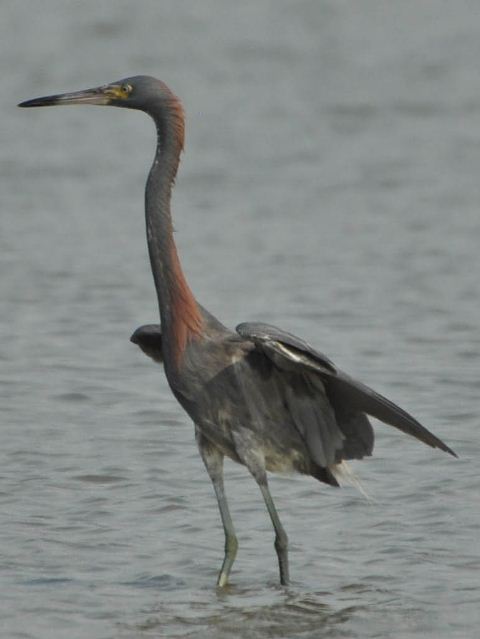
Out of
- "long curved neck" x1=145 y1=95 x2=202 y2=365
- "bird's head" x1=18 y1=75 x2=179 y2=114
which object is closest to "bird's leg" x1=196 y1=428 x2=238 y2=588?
"long curved neck" x1=145 y1=95 x2=202 y2=365

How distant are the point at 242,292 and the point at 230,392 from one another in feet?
18.8

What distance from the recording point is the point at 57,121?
1950 centimetres

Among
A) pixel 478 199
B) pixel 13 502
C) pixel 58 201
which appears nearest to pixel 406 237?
pixel 478 199

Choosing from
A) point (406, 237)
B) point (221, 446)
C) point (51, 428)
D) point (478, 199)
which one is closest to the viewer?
point (221, 446)

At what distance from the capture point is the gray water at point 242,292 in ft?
24.0

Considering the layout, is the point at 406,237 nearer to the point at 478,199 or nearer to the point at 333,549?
the point at 478,199

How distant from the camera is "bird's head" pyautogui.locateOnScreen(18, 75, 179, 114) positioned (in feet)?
24.9

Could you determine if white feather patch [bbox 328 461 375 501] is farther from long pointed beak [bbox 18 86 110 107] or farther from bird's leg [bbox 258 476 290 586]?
long pointed beak [bbox 18 86 110 107]

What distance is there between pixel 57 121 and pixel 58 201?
3.45 m

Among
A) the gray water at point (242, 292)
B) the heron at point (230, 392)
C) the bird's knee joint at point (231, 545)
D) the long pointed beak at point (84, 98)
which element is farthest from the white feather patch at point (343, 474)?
the long pointed beak at point (84, 98)

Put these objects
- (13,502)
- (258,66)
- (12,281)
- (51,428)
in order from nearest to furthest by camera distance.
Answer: (13,502) → (51,428) → (12,281) → (258,66)

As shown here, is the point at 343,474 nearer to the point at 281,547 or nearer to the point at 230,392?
the point at 281,547

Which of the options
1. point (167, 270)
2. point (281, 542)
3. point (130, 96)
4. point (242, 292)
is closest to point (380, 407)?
point (281, 542)

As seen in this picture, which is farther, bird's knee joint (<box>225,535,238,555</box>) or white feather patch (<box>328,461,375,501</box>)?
white feather patch (<box>328,461,375,501</box>)
